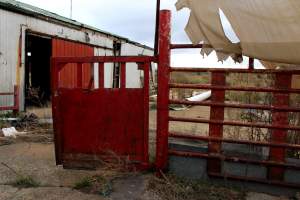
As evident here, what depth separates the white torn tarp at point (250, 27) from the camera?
460 centimetres

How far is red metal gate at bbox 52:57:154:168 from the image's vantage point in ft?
18.8

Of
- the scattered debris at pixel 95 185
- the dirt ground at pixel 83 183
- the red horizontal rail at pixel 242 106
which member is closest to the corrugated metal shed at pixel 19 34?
the dirt ground at pixel 83 183

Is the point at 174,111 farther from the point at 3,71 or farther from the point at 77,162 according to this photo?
the point at 77,162

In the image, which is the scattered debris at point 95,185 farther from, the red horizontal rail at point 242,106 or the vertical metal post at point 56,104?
the red horizontal rail at point 242,106

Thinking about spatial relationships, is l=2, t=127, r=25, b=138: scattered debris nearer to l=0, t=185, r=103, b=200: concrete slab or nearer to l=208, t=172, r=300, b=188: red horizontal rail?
l=0, t=185, r=103, b=200: concrete slab

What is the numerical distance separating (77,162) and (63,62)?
1344 mm

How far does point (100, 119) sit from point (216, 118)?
4.96 ft

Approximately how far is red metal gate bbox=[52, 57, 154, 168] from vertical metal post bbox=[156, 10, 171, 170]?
176 mm

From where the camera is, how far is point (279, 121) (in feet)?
16.9

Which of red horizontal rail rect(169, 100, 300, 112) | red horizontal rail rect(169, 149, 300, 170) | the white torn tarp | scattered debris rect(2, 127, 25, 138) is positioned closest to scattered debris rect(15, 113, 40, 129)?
scattered debris rect(2, 127, 25, 138)

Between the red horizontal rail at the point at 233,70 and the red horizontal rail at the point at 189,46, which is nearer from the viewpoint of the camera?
the red horizontal rail at the point at 233,70

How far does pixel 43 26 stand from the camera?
596 inches

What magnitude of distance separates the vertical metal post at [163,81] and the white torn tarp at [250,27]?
252mm

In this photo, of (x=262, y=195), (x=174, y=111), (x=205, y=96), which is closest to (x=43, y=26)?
(x=174, y=111)
